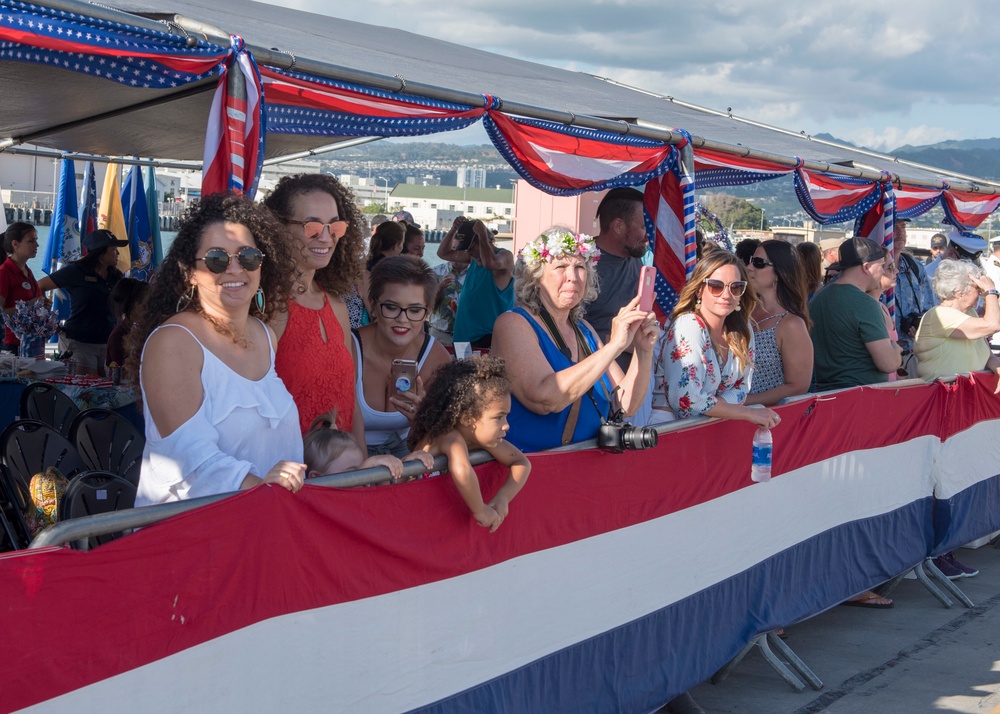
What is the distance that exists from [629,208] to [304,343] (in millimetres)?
2934

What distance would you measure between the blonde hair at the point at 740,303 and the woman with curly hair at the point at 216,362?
2.08 metres

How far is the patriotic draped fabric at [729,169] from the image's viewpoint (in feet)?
22.4

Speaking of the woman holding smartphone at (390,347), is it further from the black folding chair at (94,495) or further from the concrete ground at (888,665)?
the concrete ground at (888,665)

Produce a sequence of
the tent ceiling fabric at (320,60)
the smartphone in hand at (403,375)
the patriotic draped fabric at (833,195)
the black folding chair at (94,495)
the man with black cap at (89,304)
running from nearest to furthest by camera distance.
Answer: the black folding chair at (94,495), the smartphone in hand at (403,375), the tent ceiling fabric at (320,60), the patriotic draped fabric at (833,195), the man with black cap at (89,304)

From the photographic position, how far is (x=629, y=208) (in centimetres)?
569

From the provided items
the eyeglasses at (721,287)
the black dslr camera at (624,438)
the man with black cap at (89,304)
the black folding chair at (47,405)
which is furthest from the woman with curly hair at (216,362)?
the man with black cap at (89,304)

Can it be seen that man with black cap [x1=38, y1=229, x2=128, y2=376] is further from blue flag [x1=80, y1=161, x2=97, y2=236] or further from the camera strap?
the camera strap

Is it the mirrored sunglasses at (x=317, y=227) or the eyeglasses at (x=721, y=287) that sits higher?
the mirrored sunglasses at (x=317, y=227)

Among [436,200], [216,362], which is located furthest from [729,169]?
[436,200]

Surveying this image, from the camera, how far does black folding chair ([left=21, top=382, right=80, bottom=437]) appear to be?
5.54 meters

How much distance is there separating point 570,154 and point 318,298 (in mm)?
2452

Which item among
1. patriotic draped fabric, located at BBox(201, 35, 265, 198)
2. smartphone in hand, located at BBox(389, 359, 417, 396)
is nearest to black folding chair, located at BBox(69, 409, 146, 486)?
patriotic draped fabric, located at BBox(201, 35, 265, 198)

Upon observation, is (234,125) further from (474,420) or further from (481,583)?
(481,583)

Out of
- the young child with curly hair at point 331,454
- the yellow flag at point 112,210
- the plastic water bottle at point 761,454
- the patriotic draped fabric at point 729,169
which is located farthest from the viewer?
the yellow flag at point 112,210
